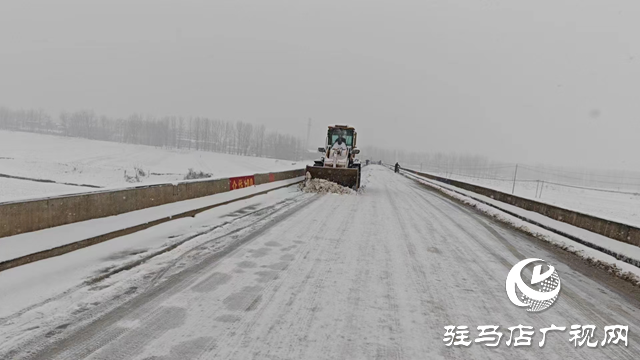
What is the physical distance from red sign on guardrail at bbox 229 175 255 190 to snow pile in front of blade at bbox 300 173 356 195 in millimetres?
3319

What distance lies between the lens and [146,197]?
6.93 m

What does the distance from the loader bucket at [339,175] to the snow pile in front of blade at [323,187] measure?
2.69 feet

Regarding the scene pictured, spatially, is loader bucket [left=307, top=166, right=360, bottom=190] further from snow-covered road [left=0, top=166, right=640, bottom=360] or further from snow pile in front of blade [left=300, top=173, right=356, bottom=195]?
snow-covered road [left=0, top=166, right=640, bottom=360]

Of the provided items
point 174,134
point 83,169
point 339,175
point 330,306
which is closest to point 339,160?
point 339,175

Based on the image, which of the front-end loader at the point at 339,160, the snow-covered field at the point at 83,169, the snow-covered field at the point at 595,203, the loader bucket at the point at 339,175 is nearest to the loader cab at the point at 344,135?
the front-end loader at the point at 339,160

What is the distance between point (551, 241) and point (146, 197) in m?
9.05

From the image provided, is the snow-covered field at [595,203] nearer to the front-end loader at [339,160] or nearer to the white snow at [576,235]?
the white snow at [576,235]

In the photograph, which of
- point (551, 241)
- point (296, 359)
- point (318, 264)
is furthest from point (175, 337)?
point (551, 241)

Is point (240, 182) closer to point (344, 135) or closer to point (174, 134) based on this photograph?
point (344, 135)

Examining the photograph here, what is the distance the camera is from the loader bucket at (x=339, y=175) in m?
17.1

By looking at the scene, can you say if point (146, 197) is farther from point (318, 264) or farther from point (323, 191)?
point (323, 191)

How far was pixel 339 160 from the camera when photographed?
19.5 metres

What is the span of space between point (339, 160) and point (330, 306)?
16147mm

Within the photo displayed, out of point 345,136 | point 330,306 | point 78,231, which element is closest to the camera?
point 330,306
